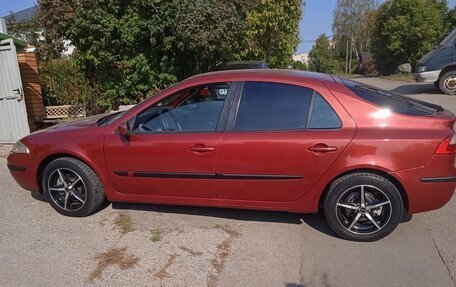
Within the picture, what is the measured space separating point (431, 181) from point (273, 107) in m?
1.55

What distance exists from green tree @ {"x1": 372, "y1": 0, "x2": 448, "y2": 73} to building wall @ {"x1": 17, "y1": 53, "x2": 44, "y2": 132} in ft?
90.0

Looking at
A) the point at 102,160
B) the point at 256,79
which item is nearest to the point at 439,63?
the point at 256,79

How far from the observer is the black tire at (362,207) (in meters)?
3.26

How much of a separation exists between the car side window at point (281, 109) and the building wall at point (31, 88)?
6804mm

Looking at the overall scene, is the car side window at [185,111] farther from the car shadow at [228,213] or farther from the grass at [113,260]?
the grass at [113,260]

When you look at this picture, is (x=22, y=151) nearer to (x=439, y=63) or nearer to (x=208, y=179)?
(x=208, y=179)

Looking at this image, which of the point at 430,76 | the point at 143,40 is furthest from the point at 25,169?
the point at 430,76

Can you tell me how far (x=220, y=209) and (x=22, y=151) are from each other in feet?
7.83

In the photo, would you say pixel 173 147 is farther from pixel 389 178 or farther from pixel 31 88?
pixel 31 88

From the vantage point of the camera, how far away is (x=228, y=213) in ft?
13.3

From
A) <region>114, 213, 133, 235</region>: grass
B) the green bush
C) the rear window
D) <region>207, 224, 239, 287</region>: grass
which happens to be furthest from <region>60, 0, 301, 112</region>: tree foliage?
<region>207, 224, 239, 287</region>: grass

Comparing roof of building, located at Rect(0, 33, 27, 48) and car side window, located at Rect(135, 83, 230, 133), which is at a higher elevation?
roof of building, located at Rect(0, 33, 27, 48)

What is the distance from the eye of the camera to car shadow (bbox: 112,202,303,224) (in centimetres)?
392

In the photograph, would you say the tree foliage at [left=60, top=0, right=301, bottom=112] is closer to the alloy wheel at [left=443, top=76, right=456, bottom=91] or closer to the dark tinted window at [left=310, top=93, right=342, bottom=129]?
the dark tinted window at [left=310, top=93, right=342, bottom=129]
